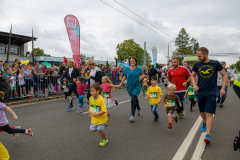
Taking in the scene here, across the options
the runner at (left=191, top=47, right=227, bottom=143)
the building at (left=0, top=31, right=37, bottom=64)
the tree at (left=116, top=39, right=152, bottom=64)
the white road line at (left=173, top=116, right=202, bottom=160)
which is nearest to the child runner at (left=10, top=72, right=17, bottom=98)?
the white road line at (left=173, top=116, right=202, bottom=160)

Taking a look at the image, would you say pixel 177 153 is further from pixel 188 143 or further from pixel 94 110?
pixel 94 110

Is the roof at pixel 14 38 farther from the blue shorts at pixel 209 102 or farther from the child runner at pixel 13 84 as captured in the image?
the blue shorts at pixel 209 102

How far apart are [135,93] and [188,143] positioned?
228 cm

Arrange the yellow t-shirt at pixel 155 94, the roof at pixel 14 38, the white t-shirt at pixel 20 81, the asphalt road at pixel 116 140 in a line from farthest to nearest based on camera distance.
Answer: the roof at pixel 14 38 → the white t-shirt at pixel 20 81 → the yellow t-shirt at pixel 155 94 → the asphalt road at pixel 116 140

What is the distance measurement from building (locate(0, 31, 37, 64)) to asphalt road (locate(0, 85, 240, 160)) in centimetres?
3186

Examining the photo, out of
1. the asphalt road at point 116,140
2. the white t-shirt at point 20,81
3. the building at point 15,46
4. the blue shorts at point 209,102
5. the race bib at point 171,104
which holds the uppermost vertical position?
the building at point 15,46

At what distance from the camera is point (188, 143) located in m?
3.91

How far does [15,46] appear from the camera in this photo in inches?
1492

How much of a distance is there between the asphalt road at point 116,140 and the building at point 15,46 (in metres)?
31.9

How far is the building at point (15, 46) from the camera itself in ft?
108

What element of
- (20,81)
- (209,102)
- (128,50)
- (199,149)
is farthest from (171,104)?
(128,50)

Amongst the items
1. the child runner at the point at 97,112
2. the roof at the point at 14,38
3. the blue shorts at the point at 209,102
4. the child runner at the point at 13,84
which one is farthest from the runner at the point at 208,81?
the roof at the point at 14,38

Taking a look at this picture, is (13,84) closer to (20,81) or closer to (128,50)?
(20,81)

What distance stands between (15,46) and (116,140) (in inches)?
1587
